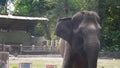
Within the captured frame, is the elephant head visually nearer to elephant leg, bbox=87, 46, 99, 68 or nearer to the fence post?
elephant leg, bbox=87, 46, 99, 68

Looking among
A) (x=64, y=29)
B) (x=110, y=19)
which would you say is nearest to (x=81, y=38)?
(x=64, y=29)

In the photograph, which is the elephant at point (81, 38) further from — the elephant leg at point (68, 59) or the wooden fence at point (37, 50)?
the wooden fence at point (37, 50)

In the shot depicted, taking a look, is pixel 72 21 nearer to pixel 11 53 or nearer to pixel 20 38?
pixel 11 53

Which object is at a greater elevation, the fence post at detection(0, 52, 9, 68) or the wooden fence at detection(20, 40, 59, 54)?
the fence post at detection(0, 52, 9, 68)

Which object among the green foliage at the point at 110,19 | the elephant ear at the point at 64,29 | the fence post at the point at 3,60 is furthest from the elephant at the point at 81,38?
the green foliage at the point at 110,19

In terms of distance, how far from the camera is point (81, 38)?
9.30 m

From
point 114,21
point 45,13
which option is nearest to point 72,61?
point 114,21

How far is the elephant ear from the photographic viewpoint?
9750mm

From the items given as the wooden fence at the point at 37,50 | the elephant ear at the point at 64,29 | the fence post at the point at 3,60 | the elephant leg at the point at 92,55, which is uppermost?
the elephant ear at the point at 64,29

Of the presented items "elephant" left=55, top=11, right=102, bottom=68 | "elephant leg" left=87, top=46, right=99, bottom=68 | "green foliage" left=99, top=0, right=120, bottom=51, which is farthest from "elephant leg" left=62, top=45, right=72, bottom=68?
"green foliage" left=99, top=0, right=120, bottom=51

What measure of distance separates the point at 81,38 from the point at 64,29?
0.65 metres

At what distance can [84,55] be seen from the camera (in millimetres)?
9258

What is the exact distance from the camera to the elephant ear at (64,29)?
9.75 meters

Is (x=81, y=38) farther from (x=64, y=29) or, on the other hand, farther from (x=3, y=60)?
(x=3, y=60)
